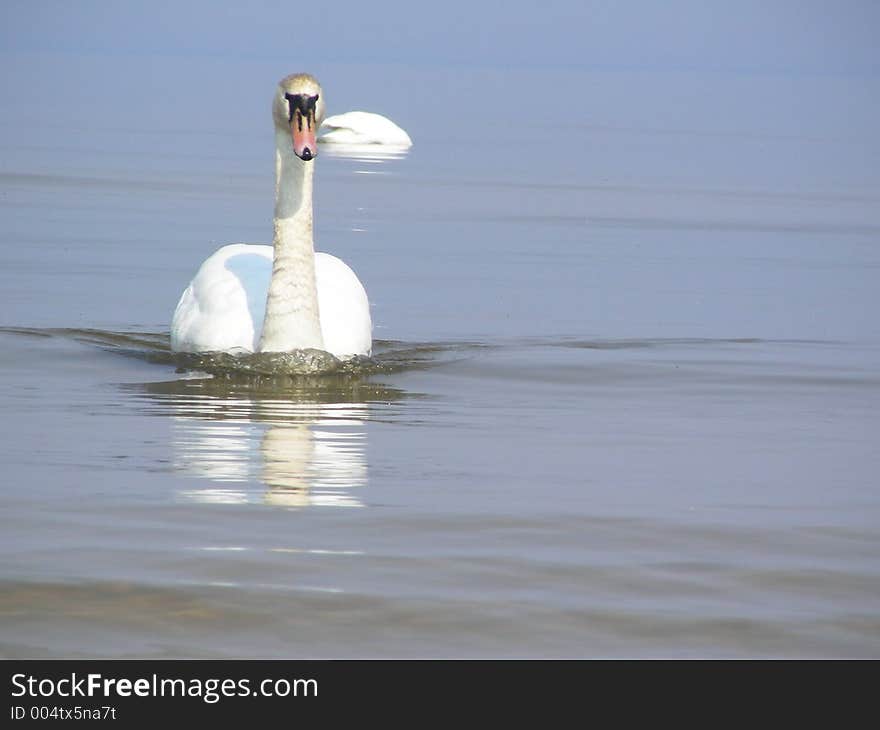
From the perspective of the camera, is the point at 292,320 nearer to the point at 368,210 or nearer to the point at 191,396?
the point at 191,396

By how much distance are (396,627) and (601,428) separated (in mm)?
4078

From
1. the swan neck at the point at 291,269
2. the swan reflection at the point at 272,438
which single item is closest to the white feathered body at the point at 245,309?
the swan neck at the point at 291,269

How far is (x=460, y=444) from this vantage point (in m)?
9.59

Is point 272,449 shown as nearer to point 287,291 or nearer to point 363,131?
point 287,291

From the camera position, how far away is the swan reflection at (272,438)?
27.0 feet

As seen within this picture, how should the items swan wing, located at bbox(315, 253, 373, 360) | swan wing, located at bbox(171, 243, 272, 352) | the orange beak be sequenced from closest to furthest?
the orange beak
swan wing, located at bbox(171, 243, 272, 352)
swan wing, located at bbox(315, 253, 373, 360)

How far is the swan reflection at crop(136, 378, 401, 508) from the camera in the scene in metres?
8.23

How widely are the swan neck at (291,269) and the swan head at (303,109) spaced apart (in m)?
0.37

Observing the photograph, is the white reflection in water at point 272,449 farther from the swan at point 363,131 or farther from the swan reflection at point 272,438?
the swan at point 363,131

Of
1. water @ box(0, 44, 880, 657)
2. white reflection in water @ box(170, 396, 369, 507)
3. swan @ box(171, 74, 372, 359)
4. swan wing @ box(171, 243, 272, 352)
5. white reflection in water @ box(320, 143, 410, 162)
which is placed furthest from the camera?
white reflection in water @ box(320, 143, 410, 162)

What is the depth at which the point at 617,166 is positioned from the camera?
33062 mm

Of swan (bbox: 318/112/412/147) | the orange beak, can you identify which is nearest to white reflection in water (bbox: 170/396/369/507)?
the orange beak

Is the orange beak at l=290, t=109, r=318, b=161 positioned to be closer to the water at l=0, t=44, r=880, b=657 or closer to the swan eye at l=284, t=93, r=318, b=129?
the swan eye at l=284, t=93, r=318, b=129

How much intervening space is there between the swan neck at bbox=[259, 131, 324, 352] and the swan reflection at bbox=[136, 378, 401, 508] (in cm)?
36
